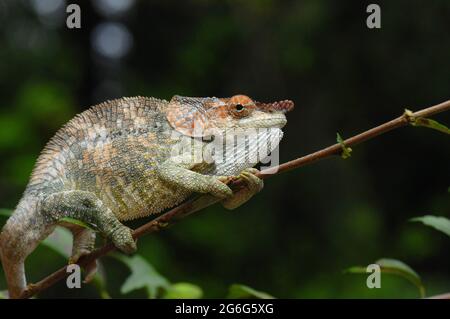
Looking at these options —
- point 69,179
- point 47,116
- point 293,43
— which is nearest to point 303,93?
point 293,43

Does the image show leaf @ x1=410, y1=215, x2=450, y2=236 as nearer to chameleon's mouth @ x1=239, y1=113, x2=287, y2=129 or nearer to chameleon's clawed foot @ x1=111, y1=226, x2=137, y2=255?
chameleon's mouth @ x1=239, y1=113, x2=287, y2=129

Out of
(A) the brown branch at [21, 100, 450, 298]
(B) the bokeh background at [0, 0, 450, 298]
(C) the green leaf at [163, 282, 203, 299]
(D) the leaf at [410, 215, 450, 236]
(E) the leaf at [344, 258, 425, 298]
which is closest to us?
(A) the brown branch at [21, 100, 450, 298]

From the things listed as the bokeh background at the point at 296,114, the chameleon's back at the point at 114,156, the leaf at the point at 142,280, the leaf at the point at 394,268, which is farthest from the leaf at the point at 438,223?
the bokeh background at the point at 296,114

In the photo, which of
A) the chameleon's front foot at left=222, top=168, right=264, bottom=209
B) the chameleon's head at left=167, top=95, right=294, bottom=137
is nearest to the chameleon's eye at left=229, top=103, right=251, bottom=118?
the chameleon's head at left=167, top=95, right=294, bottom=137

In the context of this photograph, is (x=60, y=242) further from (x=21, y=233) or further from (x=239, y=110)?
(x=239, y=110)

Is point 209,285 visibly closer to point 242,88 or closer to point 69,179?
point 242,88

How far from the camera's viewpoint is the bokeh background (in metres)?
4.43

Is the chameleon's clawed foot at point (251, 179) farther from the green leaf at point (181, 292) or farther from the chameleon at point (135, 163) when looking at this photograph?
the green leaf at point (181, 292)

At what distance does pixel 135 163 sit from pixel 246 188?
233mm

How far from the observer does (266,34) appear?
4.87 m

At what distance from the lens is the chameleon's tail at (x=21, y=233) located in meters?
1.44

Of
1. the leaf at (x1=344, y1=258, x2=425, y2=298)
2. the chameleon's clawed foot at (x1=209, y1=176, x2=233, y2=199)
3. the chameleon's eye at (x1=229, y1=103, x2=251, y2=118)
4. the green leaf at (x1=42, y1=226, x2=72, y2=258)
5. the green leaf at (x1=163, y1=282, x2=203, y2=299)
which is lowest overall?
the green leaf at (x1=163, y1=282, x2=203, y2=299)

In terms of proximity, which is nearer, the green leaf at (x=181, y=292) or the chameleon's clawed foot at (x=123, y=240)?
the chameleon's clawed foot at (x=123, y=240)

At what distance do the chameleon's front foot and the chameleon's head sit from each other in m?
0.09
